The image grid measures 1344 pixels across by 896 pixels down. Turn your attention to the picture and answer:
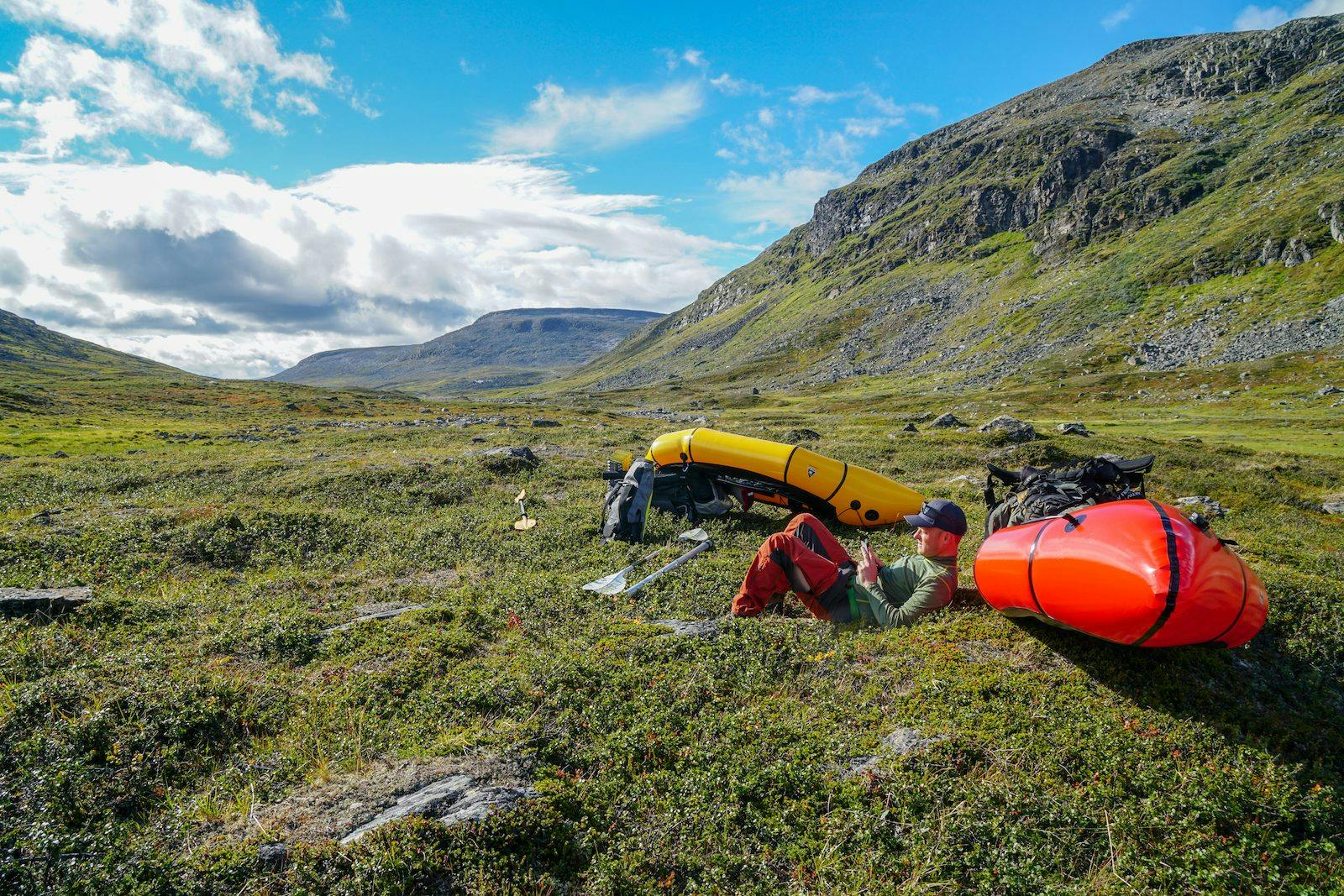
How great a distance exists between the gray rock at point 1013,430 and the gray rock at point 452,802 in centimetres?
2916

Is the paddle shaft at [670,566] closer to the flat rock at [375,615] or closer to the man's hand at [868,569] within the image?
the flat rock at [375,615]

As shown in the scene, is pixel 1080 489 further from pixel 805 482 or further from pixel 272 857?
pixel 272 857

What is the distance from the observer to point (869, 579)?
9.61 m

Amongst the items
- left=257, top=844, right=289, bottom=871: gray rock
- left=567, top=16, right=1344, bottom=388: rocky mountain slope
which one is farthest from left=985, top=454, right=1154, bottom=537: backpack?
left=567, top=16, right=1344, bottom=388: rocky mountain slope

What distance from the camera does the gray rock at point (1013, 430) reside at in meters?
27.9

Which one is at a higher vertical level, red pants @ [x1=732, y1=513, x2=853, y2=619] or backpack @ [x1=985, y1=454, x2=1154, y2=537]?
backpack @ [x1=985, y1=454, x2=1154, y2=537]

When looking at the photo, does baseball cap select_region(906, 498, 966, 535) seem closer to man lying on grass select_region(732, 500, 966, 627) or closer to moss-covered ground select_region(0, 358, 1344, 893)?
man lying on grass select_region(732, 500, 966, 627)

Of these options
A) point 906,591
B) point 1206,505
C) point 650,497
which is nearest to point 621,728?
point 906,591

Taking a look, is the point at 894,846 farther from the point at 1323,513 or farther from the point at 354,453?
the point at 354,453

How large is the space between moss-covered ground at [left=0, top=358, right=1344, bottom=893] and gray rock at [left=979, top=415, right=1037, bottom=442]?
13843mm

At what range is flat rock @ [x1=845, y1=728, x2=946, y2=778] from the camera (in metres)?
5.93

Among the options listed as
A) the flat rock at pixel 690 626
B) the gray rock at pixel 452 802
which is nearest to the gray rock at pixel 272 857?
the gray rock at pixel 452 802

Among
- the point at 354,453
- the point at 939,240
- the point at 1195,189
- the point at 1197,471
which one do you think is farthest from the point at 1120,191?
the point at 354,453

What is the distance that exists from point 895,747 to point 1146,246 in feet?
521
